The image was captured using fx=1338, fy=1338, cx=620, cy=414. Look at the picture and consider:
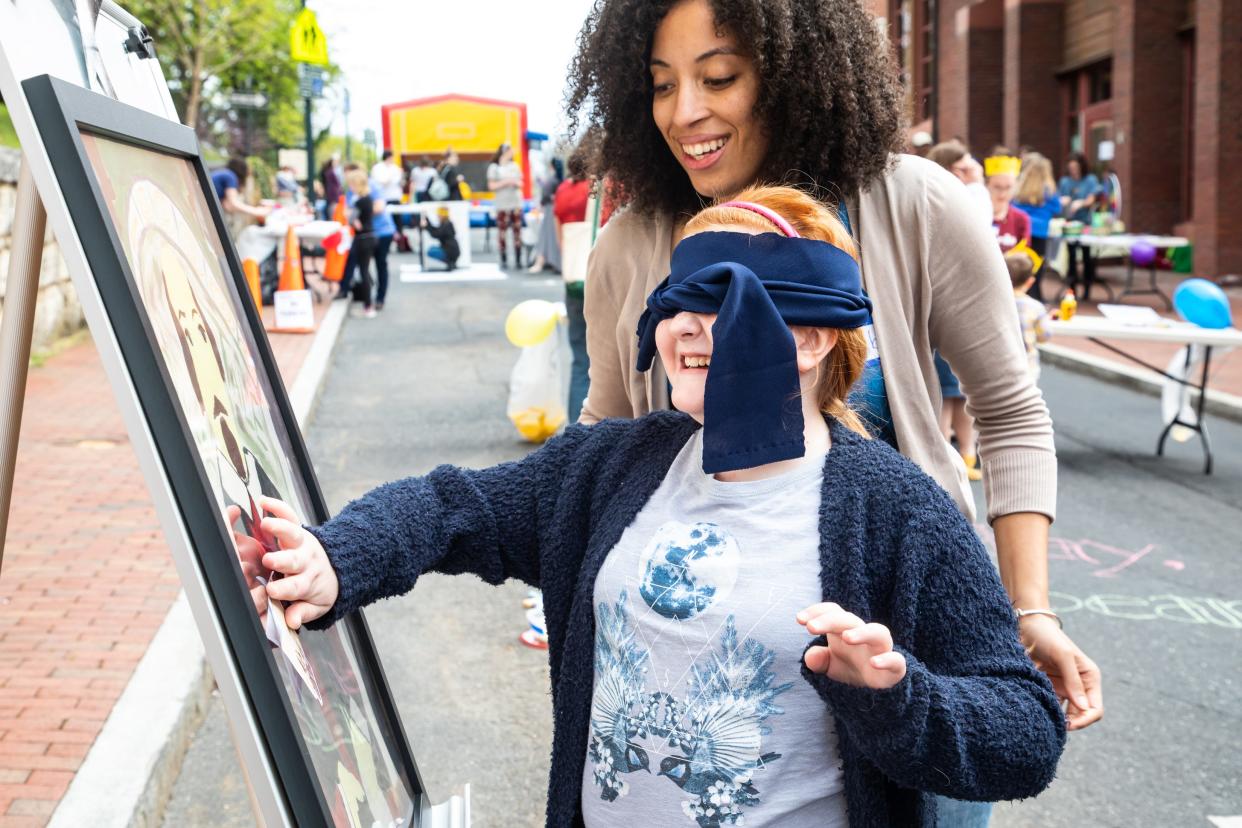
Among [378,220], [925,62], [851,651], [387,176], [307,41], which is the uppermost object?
[925,62]

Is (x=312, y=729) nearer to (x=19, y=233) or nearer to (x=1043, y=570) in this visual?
(x=19, y=233)

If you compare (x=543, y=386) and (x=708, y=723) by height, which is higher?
(x=708, y=723)

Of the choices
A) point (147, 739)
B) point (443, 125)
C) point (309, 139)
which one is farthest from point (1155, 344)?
point (443, 125)

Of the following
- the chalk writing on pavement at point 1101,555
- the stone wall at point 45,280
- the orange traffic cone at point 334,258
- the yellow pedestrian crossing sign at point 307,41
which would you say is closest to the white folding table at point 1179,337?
the chalk writing on pavement at point 1101,555

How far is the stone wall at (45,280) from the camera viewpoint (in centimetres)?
1216

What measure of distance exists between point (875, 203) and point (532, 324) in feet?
19.9

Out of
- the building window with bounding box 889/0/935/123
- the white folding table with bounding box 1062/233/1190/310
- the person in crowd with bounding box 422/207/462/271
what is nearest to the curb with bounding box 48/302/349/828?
the white folding table with bounding box 1062/233/1190/310

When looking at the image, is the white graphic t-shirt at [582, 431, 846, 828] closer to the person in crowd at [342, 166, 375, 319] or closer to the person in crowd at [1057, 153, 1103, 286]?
the person in crowd at [342, 166, 375, 319]

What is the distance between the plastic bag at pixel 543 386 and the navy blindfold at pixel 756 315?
22.2ft

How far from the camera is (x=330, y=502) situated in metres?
7.38

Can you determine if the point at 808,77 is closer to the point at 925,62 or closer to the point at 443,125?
the point at 925,62

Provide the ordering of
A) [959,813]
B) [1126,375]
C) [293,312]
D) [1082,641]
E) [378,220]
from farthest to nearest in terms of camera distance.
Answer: [378,220] < [293,312] < [1126,375] < [1082,641] < [959,813]

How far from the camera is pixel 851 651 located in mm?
1448

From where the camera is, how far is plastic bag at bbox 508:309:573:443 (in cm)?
862
